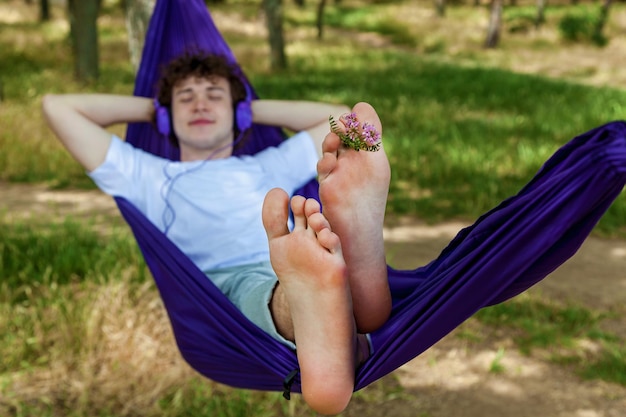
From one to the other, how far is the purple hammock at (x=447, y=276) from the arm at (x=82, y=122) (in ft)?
0.62

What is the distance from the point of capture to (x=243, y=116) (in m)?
2.28

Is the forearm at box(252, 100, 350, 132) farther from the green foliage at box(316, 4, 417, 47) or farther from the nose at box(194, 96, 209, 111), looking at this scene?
the green foliage at box(316, 4, 417, 47)

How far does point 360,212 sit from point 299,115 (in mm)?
849

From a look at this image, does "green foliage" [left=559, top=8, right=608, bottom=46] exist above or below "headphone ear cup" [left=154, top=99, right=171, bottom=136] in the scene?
below

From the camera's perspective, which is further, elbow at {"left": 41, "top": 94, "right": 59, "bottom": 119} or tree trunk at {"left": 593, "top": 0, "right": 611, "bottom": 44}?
tree trunk at {"left": 593, "top": 0, "right": 611, "bottom": 44}

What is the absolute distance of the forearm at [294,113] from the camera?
90.0 inches

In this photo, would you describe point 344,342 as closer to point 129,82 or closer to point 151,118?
point 151,118

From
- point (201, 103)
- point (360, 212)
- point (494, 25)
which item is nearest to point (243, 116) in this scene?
point (201, 103)

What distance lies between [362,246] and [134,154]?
0.99m

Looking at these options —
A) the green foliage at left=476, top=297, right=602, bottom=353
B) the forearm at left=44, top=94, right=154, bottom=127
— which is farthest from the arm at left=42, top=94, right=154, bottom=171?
the green foliage at left=476, top=297, right=602, bottom=353

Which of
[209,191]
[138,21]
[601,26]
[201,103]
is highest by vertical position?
[138,21]

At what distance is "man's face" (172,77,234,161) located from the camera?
85.8 inches

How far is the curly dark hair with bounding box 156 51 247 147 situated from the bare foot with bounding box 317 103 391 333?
0.82 m

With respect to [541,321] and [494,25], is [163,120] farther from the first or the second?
[494,25]
